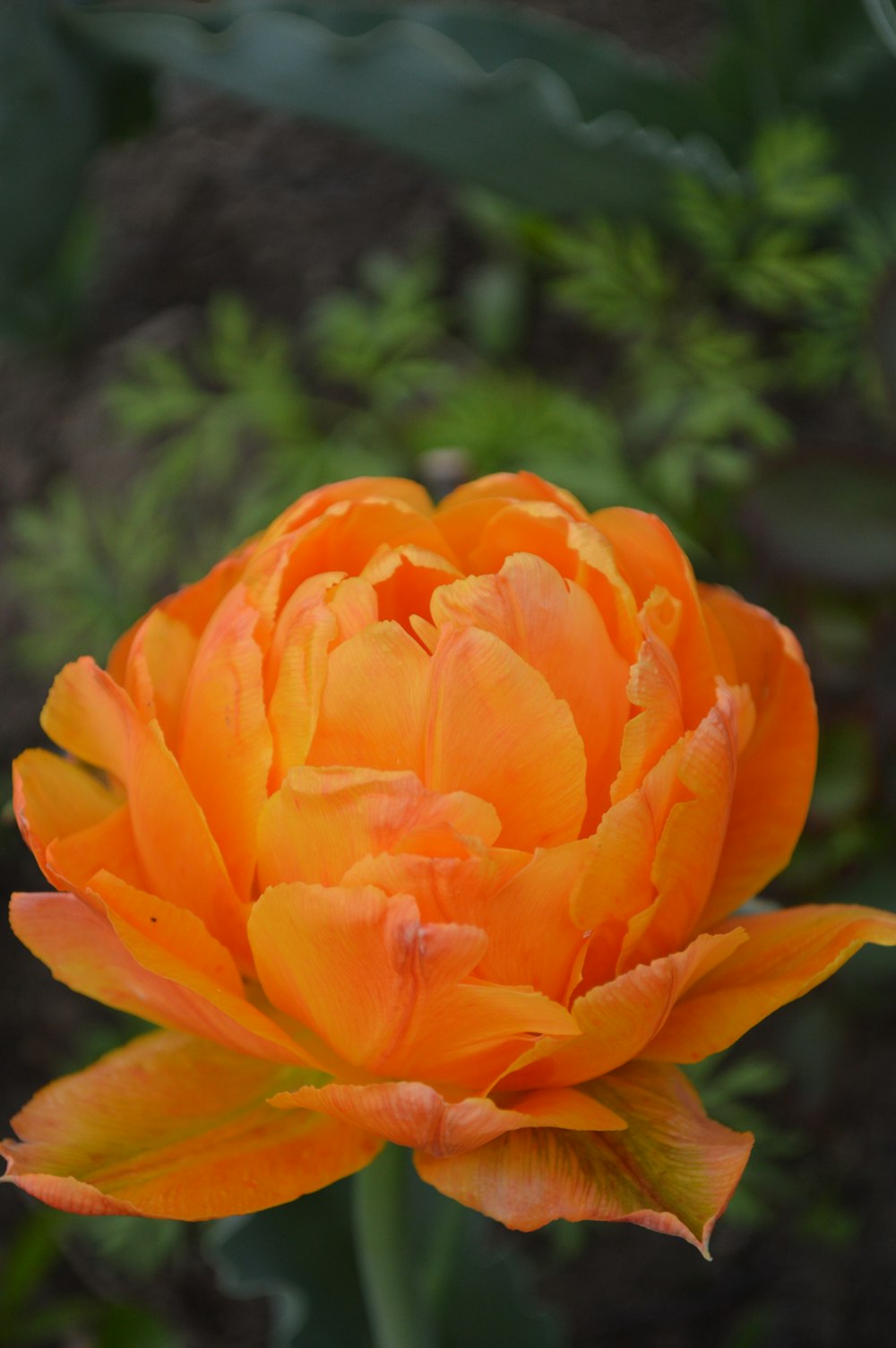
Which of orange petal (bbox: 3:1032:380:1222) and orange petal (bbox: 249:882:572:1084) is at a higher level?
orange petal (bbox: 249:882:572:1084)

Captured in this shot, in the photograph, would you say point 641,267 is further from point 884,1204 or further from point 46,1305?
point 46,1305

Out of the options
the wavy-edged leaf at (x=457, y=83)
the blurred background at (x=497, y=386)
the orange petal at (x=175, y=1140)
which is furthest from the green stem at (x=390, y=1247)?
the wavy-edged leaf at (x=457, y=83)

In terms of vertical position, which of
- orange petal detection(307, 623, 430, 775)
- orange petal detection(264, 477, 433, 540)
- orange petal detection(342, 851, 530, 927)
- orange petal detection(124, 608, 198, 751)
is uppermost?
orange petal detection(264, 477, 433, 540)

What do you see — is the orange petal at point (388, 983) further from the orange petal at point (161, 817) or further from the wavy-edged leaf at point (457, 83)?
the wavy-edged leaf at point (457, 83)

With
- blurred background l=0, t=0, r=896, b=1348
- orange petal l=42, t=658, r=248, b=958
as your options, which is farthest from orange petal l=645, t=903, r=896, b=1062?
blurred background l=0, t=0, r=896, b=1348

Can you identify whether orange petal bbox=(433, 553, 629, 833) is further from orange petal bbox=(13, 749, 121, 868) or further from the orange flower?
orange petal bbox=(13, 749, 121, 868)

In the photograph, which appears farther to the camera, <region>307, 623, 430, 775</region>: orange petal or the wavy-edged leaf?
the wavy-edged leaf
